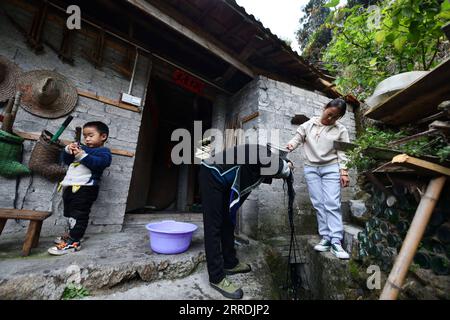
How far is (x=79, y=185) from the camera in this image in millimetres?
2219

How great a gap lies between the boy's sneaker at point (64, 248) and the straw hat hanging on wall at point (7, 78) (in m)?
1.96

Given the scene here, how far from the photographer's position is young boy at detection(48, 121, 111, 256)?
217 centimetres

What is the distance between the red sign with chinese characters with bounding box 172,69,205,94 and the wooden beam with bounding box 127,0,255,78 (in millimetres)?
967

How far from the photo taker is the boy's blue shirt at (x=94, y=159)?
7.25ft

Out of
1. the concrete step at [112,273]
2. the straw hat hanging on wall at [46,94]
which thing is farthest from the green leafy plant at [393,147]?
the straw hat hanging on wall at [46,94]

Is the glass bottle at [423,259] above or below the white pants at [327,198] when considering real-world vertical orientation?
below

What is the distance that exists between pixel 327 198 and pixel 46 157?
362cm

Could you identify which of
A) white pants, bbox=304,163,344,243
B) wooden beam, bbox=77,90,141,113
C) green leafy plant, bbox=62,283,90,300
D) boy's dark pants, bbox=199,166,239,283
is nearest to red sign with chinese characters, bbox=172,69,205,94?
wooden beam, bbox=77,90,141,113

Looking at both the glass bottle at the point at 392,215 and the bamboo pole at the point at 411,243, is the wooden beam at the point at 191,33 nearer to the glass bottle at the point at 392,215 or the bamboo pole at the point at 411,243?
the glass bottle at the point at 392,215

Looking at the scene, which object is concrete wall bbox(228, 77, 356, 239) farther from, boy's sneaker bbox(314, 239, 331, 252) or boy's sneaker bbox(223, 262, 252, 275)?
boy's sneaker bbox(223, 262, 252, 275)
